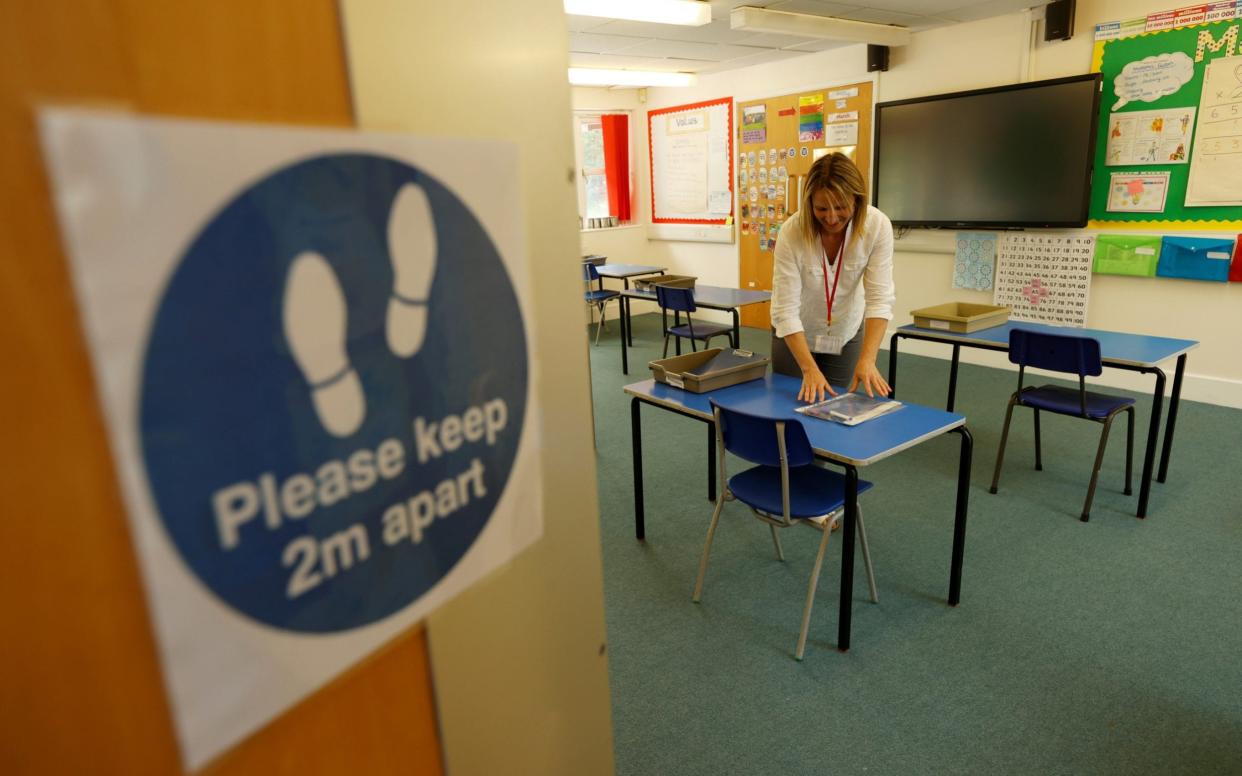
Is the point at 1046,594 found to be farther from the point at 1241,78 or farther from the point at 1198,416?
the point at 1241,78

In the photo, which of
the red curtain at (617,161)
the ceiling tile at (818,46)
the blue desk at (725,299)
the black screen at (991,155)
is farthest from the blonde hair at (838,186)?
the red curtain at (617,161)

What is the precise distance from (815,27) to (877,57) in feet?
3.33

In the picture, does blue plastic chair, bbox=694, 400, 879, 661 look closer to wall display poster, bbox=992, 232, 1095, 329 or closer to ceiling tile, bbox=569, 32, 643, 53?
wall display poster, bbox=992, 232, 1095, 329

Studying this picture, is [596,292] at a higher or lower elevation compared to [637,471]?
higher

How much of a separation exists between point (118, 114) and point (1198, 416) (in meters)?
5.38

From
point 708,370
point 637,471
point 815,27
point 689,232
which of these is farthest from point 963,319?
point 689,232

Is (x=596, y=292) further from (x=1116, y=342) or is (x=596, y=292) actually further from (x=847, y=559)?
(x=847, y=559)

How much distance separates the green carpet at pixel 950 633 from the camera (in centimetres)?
191

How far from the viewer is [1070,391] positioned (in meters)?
3.34

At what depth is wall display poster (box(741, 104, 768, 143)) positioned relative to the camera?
6879 millimetres

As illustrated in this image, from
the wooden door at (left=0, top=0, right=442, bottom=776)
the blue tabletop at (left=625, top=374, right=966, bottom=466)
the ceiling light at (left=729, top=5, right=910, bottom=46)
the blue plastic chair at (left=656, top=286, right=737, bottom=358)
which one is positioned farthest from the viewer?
the blue plastic chair at (left=656, top=286, right=737, bottom=358)

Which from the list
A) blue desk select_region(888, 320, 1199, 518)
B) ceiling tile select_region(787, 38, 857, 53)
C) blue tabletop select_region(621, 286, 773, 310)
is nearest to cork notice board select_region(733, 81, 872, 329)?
ceiling tile select_region(787, 38, 857, 53)

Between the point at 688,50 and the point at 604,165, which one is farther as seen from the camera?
the point at 604,165

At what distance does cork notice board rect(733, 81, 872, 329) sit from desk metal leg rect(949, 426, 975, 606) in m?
4.13
